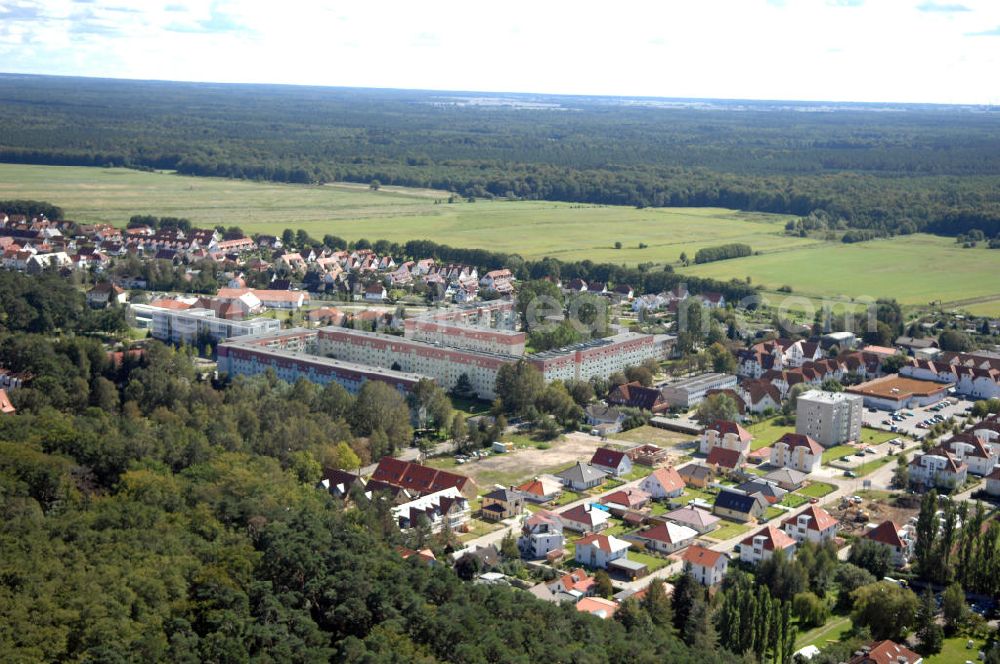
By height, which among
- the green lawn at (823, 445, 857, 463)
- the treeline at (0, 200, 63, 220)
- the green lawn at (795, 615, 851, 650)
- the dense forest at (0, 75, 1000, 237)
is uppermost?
the dense forest at (0, 75, 1000, 237)

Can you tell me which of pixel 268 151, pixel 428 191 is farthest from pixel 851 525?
pixel 268 151

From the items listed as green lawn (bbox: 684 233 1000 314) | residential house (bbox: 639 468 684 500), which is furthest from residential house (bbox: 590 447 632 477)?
green lawn (bbox: 684 233 1000 314)

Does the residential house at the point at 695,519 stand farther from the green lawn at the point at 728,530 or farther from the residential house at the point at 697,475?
the residential house at the point at 697,475

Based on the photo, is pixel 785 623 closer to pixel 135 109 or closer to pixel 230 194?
pixel 230 194

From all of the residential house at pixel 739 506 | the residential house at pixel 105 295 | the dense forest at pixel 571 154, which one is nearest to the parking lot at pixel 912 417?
the residential house at pixel 739 506

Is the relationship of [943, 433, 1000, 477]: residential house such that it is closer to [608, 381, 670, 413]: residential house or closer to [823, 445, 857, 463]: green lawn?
[823, 445, 857, 463]: green lawn

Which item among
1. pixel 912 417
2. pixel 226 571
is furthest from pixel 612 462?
pixel 226 571
